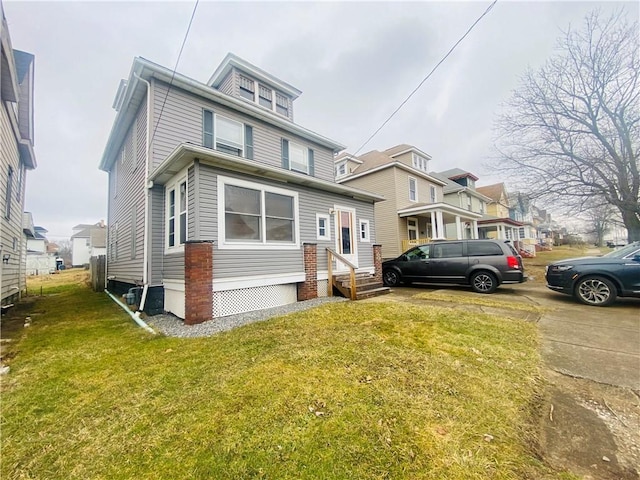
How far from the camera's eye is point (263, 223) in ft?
22.3

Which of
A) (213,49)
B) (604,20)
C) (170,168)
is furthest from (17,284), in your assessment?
(604,20)

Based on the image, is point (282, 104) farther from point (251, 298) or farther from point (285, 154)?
point (251, 298)

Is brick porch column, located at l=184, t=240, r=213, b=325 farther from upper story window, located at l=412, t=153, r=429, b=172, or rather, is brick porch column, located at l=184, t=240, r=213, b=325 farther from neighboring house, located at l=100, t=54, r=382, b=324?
upper story window, located at l=412, t=153, r=429, b=172

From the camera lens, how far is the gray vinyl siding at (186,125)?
743cm

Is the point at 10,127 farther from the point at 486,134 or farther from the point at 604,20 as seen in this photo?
the point at 604,20

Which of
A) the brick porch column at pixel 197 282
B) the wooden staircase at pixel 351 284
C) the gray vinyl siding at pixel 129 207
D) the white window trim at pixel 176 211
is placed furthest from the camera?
the gray vinyl siding at pixel 129 207

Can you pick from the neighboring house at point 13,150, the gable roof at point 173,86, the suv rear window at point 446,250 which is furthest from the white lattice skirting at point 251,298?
the gable roof at point 173,86

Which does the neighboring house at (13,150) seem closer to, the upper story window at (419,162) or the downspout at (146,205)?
the downspout at (146,205)

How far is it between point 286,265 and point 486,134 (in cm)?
1544

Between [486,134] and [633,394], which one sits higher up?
[486,134]

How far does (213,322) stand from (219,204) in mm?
2577

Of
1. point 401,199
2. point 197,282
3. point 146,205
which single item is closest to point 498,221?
point 401,199

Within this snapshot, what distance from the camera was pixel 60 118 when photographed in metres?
12.9

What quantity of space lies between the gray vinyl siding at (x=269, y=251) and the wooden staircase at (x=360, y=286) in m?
0.69
